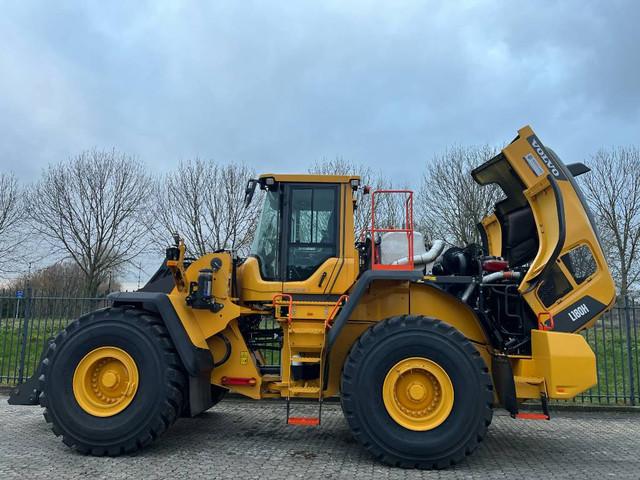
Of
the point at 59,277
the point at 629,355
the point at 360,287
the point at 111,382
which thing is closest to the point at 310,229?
the point at 360,287

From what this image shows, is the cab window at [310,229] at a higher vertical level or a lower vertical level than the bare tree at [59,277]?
lower

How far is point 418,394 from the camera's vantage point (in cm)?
529

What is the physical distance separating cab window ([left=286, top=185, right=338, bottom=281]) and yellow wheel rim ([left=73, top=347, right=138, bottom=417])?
210cm

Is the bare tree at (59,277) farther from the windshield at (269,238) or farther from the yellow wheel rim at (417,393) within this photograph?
the yellow wheel rim at (417,393)

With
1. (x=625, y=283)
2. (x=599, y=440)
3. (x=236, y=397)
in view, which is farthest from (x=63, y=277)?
(x=599, y=440)

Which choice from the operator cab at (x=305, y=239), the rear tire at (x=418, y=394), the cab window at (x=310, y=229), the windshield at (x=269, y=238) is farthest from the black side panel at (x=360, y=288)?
the windshield at (x=269, y=238)

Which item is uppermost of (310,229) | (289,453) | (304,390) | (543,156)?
(543,156)

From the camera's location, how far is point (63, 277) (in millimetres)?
40000

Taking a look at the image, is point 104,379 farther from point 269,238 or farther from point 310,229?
point 310,229

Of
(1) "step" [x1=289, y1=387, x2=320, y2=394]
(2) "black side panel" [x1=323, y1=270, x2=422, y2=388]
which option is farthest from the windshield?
(1) "step" [x1=289, y1=387, x2=320, y2=394]

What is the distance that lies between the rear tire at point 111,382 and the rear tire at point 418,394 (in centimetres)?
198

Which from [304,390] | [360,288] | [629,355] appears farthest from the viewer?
[629,355]

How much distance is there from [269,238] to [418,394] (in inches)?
102

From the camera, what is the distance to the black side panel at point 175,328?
5.51m
